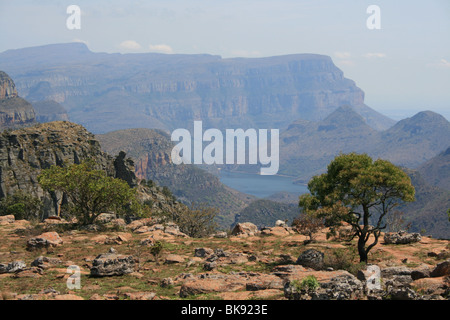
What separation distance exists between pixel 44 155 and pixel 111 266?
7807cm

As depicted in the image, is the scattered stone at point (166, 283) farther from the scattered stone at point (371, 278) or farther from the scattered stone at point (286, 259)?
the scattered stone at point (371, 278)

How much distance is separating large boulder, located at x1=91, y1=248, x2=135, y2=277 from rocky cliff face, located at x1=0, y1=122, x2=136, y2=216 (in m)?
56.0

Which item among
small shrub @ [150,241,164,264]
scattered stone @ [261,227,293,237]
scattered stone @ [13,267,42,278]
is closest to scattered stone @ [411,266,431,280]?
small shrub @ [150,241,164,264]

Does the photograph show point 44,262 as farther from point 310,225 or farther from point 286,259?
→ point 310,225

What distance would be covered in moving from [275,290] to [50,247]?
66.0 feet

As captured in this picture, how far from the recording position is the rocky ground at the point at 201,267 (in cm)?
1989

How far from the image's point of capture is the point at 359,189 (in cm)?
2855

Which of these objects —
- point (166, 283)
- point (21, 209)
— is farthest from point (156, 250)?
point (21, 209)

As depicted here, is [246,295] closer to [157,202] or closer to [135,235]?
[135,235]

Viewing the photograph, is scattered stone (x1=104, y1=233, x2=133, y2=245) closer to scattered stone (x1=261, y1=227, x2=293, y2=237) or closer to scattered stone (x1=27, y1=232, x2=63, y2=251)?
scattered stone (x1=27, y1=232, x2=63, y2=251)

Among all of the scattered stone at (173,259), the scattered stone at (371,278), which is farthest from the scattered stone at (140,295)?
the scattered stone at (371,278)

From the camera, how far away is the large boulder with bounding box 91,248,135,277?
25.8 meters

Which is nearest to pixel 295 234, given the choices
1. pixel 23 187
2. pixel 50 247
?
pixel 50 247

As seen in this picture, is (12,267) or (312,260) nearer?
(12,267)
